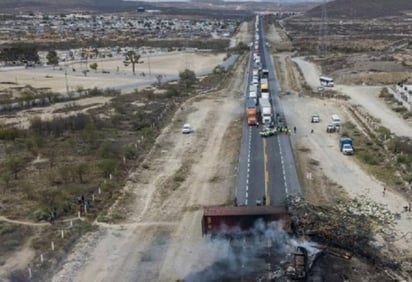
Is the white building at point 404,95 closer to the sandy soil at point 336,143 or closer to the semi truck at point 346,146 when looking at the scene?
the sandy soil at point 336,143

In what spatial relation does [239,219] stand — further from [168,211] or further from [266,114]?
[266,114]

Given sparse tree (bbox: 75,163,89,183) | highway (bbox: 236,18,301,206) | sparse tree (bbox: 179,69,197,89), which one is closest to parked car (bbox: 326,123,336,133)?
highway (bbox: 236,18,301,206)

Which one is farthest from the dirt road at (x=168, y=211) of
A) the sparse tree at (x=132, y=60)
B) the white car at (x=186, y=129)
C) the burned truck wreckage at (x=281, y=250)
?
the sparse tree at (x=132, y=60)

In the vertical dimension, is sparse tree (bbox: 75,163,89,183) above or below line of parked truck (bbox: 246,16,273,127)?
below

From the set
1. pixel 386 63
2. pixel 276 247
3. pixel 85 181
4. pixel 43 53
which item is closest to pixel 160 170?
pixel 85 181

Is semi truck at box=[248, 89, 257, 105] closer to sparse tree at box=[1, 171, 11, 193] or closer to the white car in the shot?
the white car

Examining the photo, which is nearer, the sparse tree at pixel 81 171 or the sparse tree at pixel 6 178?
the sparse tree at pixel 6 178
